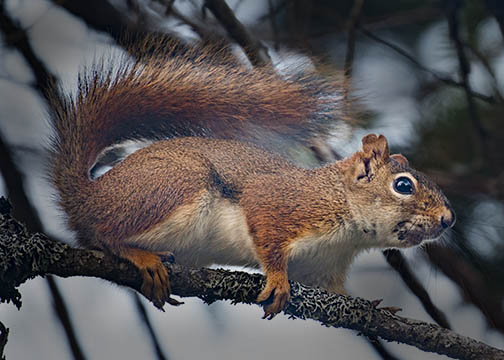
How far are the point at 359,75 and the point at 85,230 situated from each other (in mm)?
556

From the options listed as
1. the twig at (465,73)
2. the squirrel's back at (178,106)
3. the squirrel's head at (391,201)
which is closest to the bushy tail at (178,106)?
the squirrel's back at (178,106)

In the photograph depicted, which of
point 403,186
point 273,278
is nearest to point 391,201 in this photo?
point 403,186

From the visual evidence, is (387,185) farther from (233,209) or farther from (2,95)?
(2,95)

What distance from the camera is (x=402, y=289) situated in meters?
1.12

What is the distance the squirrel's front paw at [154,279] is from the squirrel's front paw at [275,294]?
0.44 ft

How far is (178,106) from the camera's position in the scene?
0.98 m

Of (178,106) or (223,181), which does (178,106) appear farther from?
(223,181)

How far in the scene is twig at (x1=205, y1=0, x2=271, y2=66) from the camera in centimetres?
109

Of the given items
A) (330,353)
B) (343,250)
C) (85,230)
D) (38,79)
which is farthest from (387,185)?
(38,79)

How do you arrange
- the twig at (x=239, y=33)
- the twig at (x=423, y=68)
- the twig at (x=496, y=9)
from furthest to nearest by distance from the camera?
the twig at (x=496, y=9) → the twig at (x=423, y=68) → the twig at (x=239, y=33)

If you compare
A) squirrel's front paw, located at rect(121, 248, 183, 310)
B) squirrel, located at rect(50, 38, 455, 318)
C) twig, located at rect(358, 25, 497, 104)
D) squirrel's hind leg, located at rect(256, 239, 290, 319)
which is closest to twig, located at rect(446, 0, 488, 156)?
twig, located at rect(358, 25, 497, 104)

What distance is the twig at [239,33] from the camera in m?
1.09

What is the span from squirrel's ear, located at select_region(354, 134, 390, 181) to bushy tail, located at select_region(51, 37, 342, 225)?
9cm

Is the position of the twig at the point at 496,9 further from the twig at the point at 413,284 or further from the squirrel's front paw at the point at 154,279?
the squirrel's front paw at the point at 154,279
